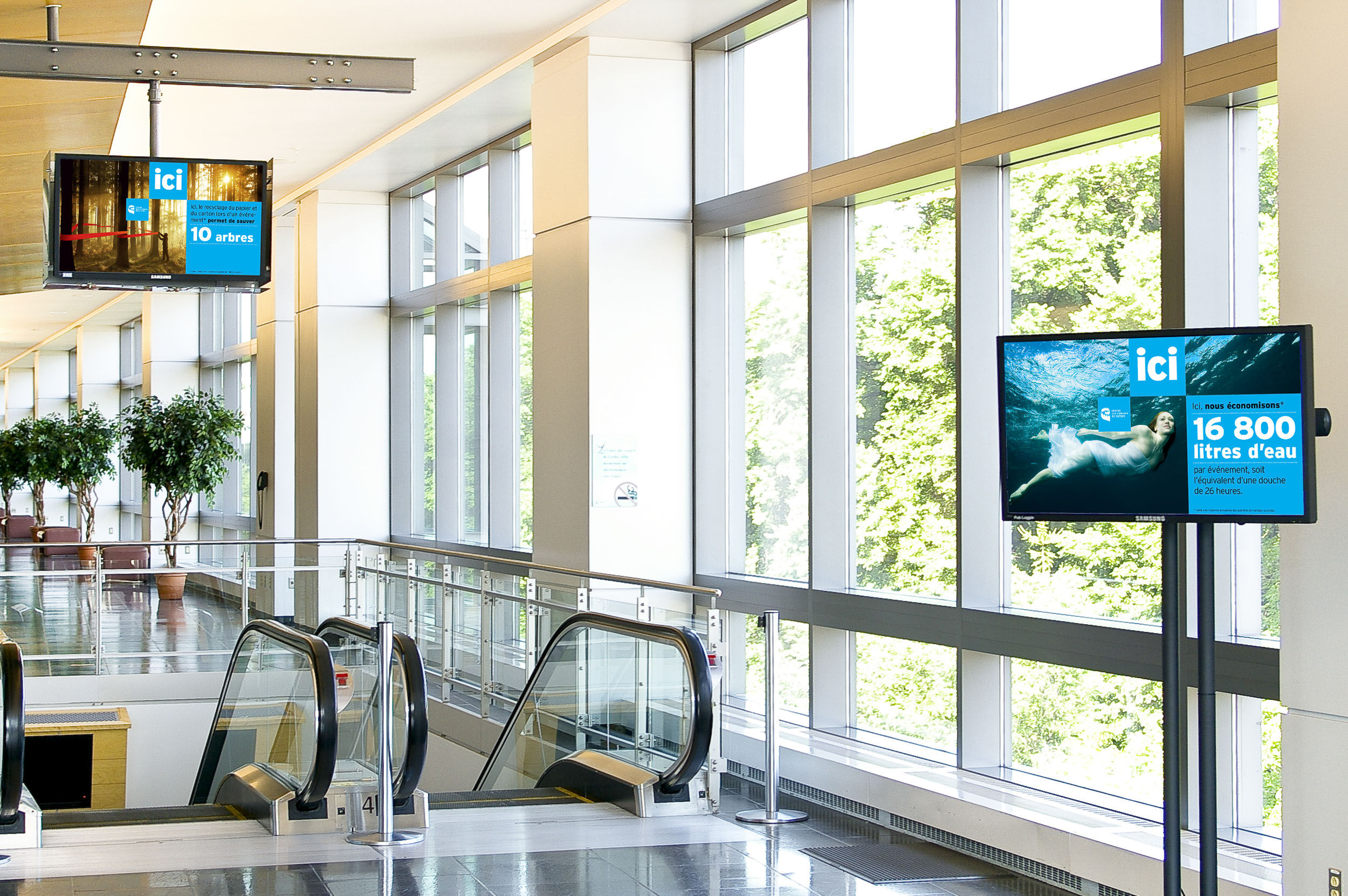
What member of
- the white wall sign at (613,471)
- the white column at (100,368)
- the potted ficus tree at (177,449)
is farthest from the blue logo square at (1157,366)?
the white column at (100,368)

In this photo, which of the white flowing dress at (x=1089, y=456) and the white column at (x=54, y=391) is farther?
the white column at (x=54, y=391)

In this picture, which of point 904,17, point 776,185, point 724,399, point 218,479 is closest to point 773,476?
point 724,399

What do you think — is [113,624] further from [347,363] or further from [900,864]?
[900,864]

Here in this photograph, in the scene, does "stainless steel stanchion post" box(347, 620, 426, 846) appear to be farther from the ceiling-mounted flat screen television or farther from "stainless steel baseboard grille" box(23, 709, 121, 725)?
"stainless steel baseboard grille" box(23, 709, 121, 725)

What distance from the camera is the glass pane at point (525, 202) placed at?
1148 cm

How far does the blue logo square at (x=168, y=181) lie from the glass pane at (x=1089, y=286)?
13.2 ft

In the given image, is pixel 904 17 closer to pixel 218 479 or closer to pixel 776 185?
pixel 776 185

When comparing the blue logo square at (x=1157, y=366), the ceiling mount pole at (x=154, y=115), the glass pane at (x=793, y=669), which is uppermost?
the ceiling mount pole at (x=154, y=115)

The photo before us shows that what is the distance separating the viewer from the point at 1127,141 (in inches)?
229

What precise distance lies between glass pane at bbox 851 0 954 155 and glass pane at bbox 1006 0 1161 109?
0.47m

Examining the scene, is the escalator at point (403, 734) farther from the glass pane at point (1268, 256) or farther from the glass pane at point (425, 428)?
the glass pane at point (425, 428)

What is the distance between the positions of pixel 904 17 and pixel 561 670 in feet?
Result: 12.8

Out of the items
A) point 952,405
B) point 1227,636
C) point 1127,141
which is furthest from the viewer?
point 952,405

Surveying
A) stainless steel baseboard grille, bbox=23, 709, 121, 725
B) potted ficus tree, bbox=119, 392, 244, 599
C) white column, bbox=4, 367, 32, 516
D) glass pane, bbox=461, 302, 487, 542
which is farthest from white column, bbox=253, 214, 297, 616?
white column, bbox=4, 367, 32, 516
